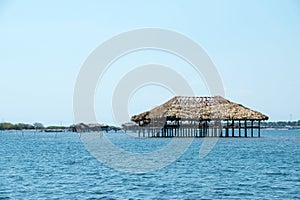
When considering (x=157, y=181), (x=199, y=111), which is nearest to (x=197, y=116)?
(x=199, y=111)

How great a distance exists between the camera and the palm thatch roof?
78938mm

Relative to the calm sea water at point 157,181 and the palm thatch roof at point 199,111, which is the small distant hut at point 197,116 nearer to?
the palm thatch roof at point 199,111

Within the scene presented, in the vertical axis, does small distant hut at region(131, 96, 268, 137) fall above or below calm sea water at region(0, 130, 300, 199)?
above

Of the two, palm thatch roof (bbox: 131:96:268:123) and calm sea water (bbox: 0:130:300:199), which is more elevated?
palm thatch roof (bbox: 131:96:268:123)

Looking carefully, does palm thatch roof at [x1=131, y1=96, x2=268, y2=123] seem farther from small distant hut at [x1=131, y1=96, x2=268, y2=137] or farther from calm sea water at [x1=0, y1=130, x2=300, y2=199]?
calm sea water at [x1=0, y1=130, x2=300, y2=199]

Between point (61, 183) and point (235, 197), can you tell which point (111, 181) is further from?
point (235, 197)

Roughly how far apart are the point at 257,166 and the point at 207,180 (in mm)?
9365

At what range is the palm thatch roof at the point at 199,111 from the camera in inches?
3108

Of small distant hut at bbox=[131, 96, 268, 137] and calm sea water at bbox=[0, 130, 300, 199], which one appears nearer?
calm sea water at bbox=[0, 130, 300, 199]

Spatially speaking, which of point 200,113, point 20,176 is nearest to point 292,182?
point 20,176

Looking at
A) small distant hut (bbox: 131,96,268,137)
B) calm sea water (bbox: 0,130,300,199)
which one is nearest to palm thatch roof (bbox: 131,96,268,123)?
small distant hut (bbox: 131,96,268,137)

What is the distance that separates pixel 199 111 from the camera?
80938mm

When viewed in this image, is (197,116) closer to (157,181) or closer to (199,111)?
(199,111)

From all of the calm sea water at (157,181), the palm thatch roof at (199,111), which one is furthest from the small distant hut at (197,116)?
the calm sea water at (157,181)
